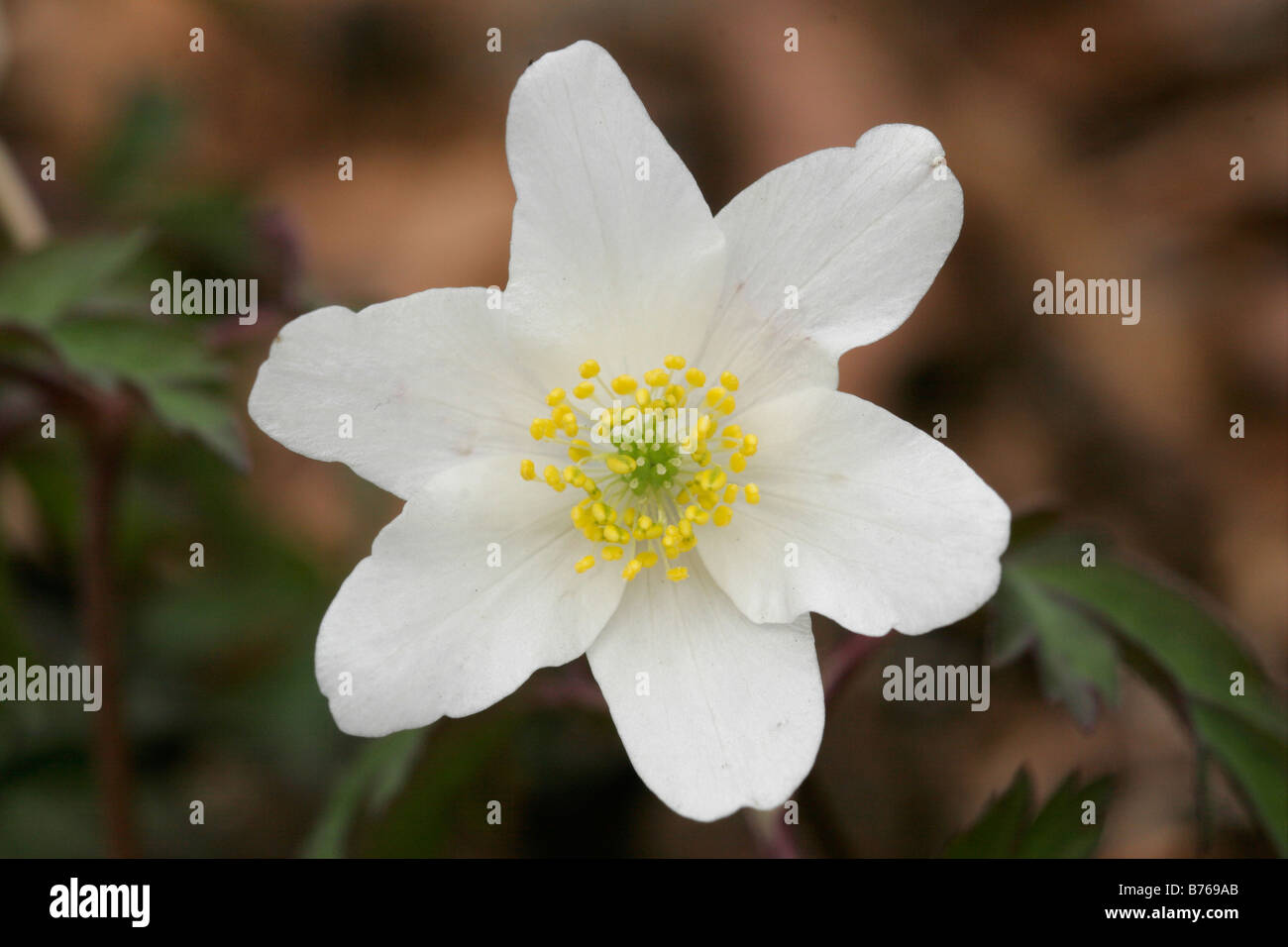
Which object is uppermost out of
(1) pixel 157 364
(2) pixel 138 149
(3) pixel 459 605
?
(2) pixel 138 149

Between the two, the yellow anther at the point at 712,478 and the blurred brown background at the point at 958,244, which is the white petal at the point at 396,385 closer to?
the yellow anther at the point at 712,478

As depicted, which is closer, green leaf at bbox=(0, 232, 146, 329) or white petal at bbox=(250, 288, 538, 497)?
white petal at bbox=(250, 288, 538, 497)

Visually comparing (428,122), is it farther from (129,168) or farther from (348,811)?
(348,811)

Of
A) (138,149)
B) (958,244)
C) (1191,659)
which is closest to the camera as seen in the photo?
(1191,659)

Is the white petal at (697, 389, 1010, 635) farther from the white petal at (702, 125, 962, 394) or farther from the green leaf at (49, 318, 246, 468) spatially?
the green leaf at (49, 318, 246, 468)

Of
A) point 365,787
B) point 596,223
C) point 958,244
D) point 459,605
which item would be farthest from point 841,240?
point 958,244

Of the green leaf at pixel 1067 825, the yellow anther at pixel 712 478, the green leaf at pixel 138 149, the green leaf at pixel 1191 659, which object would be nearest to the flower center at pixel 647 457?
the yellow anther at pixel 712 478

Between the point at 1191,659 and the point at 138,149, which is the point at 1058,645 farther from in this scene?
the point at 138,149

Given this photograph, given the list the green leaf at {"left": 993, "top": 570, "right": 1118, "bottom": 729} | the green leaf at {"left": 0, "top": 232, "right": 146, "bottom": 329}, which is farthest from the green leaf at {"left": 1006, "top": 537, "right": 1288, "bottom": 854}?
the green leaf at {"left": 0, "top": 232, "right": 146, "bottom": 329}
